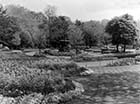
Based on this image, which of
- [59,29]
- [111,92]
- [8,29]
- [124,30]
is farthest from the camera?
[59,29]

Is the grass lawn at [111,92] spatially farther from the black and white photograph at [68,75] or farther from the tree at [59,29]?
the tree at [59,29]

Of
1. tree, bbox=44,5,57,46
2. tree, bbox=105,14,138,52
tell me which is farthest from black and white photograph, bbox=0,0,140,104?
tree, bbox=44,5,57,46

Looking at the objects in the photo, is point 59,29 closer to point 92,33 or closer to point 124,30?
point 92,33

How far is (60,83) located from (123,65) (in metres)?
8.15

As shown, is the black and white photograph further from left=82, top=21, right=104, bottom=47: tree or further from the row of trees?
left=82, top=21, right=104, bottom=47: tree

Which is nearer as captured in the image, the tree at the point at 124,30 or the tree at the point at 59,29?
the tree at the point at 124,30

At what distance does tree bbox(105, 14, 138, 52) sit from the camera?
21.2 m

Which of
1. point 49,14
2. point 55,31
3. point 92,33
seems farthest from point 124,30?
point 49,14

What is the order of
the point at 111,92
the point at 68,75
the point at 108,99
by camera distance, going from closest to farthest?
the point at 108,99 → the point at 111,92 → the point at 68,75

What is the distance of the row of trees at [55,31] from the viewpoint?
21.7 m

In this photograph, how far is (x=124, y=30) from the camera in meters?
21.3

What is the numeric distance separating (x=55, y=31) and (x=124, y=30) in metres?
11.4

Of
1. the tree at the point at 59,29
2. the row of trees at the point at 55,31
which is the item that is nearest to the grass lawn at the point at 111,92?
the row of trees at the point at 55,31

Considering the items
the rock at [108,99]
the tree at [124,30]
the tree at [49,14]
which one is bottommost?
the rock at [108,99]
